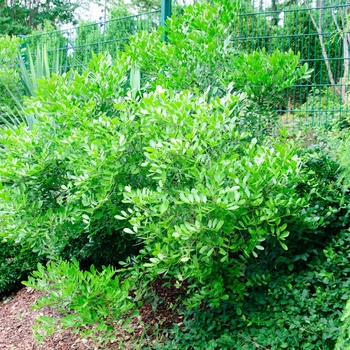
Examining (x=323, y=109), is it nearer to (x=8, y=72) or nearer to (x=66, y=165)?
(x=66, y=165)

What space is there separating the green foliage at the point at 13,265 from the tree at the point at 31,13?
21589 millimetres

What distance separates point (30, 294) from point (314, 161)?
2982mm

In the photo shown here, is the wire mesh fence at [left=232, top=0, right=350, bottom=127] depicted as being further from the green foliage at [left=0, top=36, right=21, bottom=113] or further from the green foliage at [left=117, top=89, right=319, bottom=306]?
the green foliage at [left=0, top=36, right=21, bottom=113]

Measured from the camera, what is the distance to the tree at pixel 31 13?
23873 millimetres

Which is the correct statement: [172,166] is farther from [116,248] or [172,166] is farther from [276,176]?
[116,248]

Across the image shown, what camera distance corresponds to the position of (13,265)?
176 inches

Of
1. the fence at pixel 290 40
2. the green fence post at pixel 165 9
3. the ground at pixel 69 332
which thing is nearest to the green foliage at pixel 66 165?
the ground at pixel 69 332

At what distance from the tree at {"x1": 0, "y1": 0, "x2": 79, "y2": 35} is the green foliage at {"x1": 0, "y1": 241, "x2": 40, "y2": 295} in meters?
21.6

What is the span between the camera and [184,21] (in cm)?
351

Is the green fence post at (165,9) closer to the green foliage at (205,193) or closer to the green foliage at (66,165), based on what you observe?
the green foliage at (66,165)

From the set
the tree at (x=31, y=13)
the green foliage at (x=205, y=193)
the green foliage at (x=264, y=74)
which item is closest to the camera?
the green foliage at (x=205, y=193)

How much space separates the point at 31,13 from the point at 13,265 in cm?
2555

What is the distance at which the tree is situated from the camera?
23873 mm

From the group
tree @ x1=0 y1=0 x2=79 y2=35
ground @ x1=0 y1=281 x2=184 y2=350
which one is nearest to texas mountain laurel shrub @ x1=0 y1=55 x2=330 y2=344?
ground @ x1=0 y1=281 x2=184 y2=350
